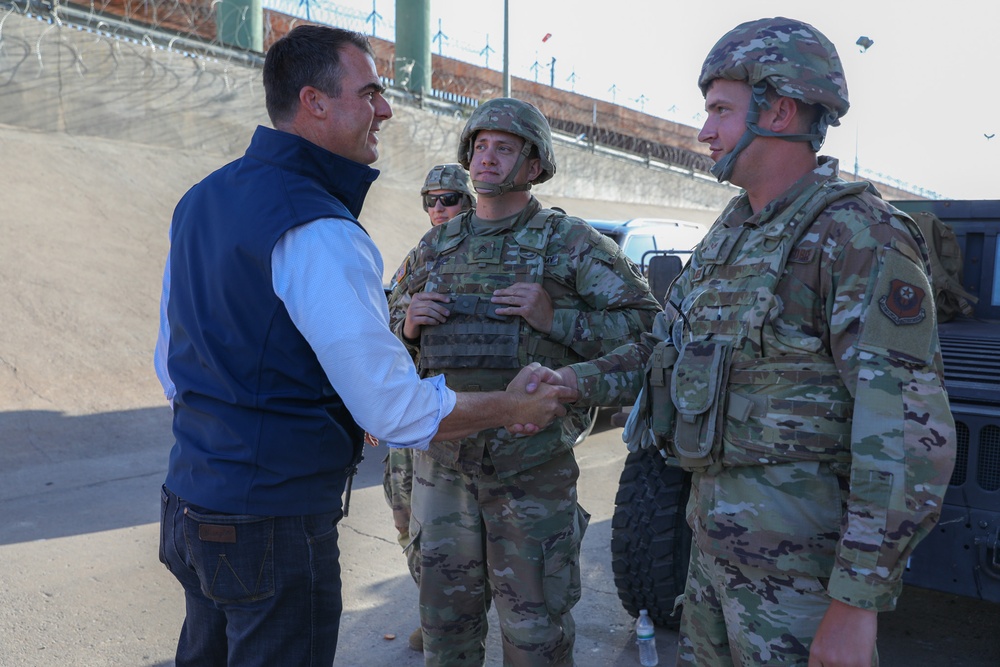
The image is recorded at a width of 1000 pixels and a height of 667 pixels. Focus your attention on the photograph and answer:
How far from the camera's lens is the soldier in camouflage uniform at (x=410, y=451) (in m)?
3.89

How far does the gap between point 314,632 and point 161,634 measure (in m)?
2.04

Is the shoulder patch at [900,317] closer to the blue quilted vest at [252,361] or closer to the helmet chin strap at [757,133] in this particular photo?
the helmet chin strap at [757,133]

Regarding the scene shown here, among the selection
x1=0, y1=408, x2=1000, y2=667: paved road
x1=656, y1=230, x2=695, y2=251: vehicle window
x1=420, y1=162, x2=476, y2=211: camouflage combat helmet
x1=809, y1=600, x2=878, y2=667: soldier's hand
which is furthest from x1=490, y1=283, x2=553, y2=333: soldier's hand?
x1=656, y1=230, x2=695, y2=251: vehicle window

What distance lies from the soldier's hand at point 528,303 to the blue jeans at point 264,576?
3.23ft

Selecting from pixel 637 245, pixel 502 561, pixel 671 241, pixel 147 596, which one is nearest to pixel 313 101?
pixel 502 561

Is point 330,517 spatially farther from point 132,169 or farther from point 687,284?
point 132,169

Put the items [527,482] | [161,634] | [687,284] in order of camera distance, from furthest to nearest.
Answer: [161,634] < [527,482] < [687,284]

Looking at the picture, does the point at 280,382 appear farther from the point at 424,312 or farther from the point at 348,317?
the point at 424,312

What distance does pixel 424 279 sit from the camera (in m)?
3.05

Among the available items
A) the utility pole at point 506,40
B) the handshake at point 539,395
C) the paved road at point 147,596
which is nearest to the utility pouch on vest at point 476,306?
the handshake at point 539,395

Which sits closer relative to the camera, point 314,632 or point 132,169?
point 314,632

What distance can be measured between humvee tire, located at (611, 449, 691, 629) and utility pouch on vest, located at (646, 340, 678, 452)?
1.34 m

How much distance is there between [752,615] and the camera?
1894 mm

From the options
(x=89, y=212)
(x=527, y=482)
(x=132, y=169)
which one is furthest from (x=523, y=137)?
(x=132, y=169)
